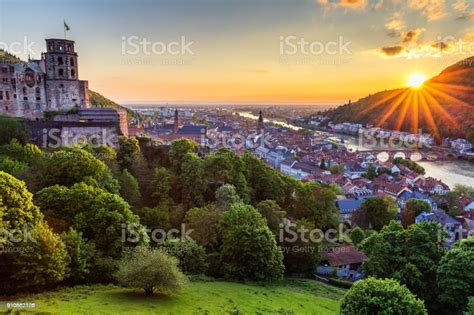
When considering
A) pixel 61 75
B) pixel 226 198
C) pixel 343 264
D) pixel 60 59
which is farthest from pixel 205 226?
pixel 60 59

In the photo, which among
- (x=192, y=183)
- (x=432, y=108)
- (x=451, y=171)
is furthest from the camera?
(x=432, y=108)

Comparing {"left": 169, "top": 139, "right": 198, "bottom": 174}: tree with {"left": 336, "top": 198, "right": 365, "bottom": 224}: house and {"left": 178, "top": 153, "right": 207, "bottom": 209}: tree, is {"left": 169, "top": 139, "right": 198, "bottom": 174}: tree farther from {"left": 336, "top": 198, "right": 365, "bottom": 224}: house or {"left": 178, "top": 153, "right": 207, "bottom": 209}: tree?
{"left": 336, "top": 198, "right": 365, "bottom": 224}: house

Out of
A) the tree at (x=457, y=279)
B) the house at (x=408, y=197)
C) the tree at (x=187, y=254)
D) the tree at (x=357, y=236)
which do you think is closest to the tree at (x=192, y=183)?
the tree at (x=187, y=254)

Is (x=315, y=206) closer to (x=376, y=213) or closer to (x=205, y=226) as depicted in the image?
(x=376, y=213)

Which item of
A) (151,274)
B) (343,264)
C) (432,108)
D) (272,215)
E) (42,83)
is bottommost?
(343,264)

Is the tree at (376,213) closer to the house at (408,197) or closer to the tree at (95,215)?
the house at (408,197)

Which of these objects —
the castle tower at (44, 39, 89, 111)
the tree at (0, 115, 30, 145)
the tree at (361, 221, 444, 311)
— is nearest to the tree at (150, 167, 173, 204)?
the tree at (0, 115, 30, 145)

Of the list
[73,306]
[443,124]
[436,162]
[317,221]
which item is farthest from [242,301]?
[443,124]
